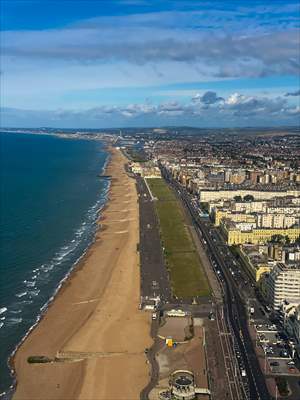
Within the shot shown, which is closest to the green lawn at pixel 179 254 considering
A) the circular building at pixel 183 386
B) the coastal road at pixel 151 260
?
the coastal road at pixel 151 260

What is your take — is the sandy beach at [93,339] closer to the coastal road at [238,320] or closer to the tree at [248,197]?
the coastal road at [238,320]

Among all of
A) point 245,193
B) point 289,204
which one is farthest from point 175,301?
point 245,193

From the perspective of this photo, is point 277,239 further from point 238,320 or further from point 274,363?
point 274,363

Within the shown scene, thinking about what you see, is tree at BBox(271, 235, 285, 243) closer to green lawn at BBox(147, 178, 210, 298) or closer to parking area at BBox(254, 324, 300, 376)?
green lawn at BBox(147, 178, 210, 298)

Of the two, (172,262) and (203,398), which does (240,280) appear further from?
(203,398)

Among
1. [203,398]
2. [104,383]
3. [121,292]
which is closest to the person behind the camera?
[203,398]

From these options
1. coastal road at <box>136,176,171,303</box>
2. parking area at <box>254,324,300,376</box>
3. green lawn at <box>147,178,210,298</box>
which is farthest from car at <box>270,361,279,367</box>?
coastal road at <box>136,176,171,303</box>
